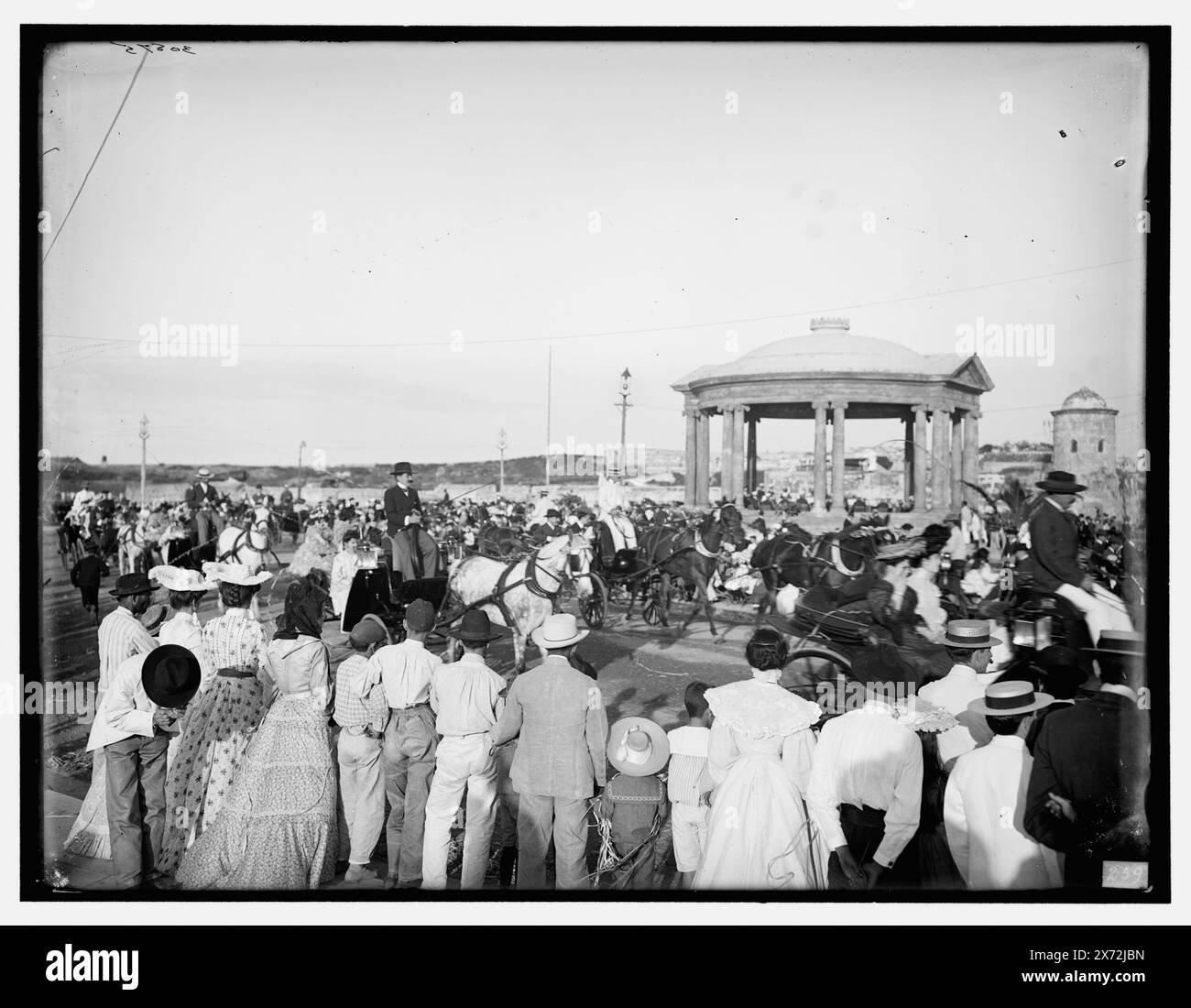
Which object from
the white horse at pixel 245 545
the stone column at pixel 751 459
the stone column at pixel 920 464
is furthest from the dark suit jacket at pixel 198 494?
the stone column at pixel 751 459

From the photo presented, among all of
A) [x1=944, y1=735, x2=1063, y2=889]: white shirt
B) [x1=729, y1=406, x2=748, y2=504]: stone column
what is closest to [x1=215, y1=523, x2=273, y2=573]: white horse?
[x1=729, y1=406, x2=748, y2=504]: stone column

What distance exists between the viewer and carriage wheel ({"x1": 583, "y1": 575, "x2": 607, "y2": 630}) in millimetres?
9609

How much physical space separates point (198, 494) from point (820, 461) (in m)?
7.76

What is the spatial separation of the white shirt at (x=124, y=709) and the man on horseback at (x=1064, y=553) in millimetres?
6254

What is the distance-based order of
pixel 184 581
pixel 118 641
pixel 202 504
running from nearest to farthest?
pixel 118 641 → pixel 184 581 → pixel 202 504

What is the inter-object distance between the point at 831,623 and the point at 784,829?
9.71 feet

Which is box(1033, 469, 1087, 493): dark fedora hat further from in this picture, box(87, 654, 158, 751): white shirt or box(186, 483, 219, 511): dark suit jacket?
box(186, 483, 219, 511): dark suit jacket

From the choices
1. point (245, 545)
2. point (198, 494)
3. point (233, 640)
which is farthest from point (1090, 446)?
point (245, 545)

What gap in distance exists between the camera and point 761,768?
4.82m

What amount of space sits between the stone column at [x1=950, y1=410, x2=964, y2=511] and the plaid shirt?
613cm

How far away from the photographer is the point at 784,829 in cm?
492

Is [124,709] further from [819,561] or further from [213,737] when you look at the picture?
[819,561]
